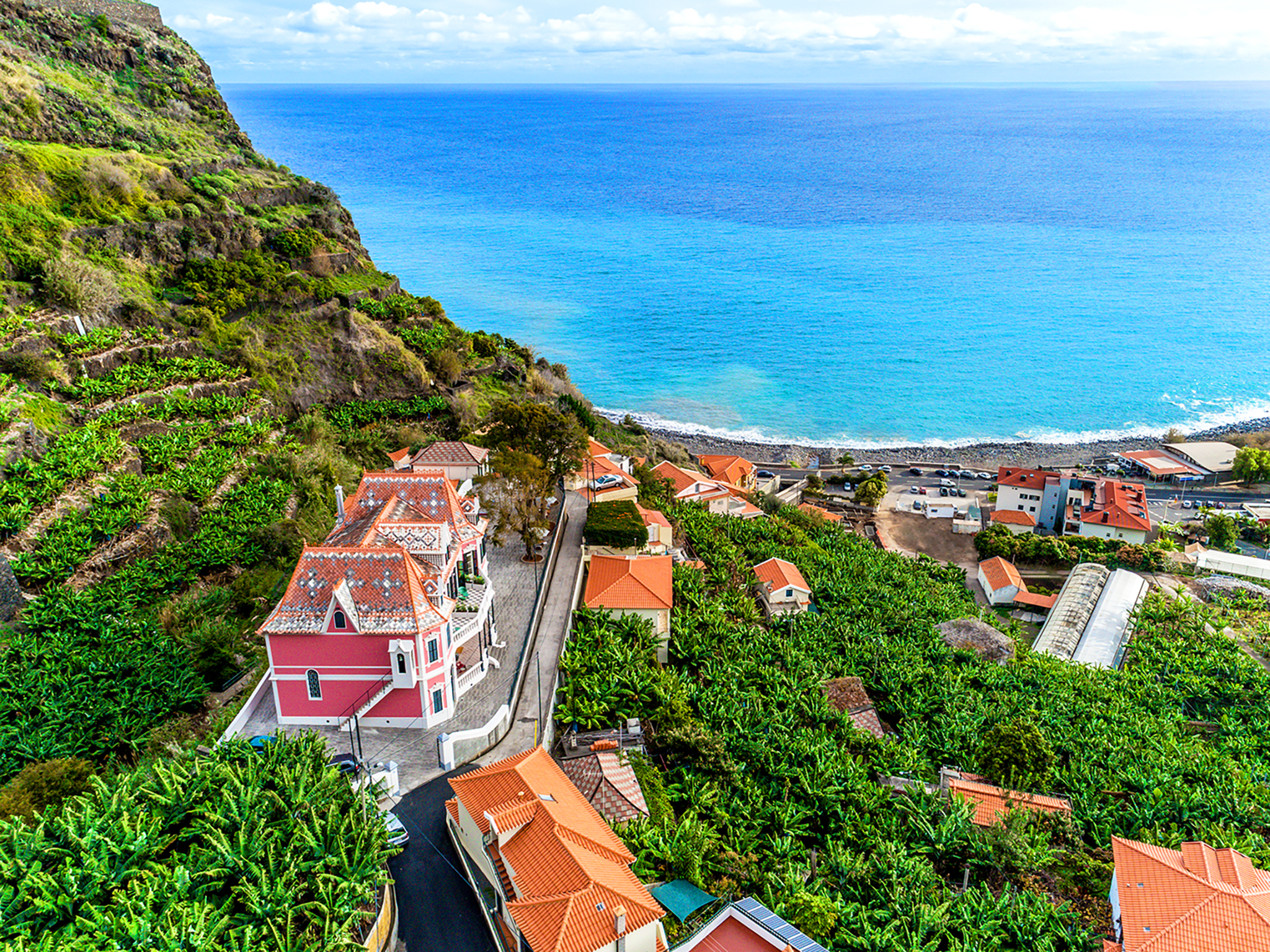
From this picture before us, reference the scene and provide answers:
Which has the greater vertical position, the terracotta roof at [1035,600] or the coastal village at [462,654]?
the coastal village at [462,654]

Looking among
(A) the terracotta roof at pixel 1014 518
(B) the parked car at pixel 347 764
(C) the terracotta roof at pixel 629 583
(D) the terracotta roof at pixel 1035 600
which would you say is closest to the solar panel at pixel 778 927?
(B) the parked car at pixel 347 764

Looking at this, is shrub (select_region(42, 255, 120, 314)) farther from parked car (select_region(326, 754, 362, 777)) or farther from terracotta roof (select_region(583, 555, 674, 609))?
parked car (select_region(326, 754, 362, 777))

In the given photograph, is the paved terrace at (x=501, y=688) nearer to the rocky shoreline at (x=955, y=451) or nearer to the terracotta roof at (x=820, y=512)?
the terracotta roof at (x=820, y=512)

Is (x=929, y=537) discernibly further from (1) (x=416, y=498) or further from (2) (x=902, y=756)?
(1) (x=416, y=498)

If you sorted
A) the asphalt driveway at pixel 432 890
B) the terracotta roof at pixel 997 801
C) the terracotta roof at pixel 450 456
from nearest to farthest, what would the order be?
the asphalt driveway at pixel 432 890 < the terracotta roof at pixel 997 801 < the terracotta roof at pixel 450 456

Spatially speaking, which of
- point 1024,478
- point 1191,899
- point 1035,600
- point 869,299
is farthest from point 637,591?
point 869,299

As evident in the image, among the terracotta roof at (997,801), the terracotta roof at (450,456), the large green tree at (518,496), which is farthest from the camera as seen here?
the terracotta roof at (450,456)

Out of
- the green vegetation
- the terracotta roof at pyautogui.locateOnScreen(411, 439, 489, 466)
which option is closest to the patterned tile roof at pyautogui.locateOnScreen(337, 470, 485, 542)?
the terracotta roof at pyautogui.locateOnScreen(411, 439, 489, 466)
